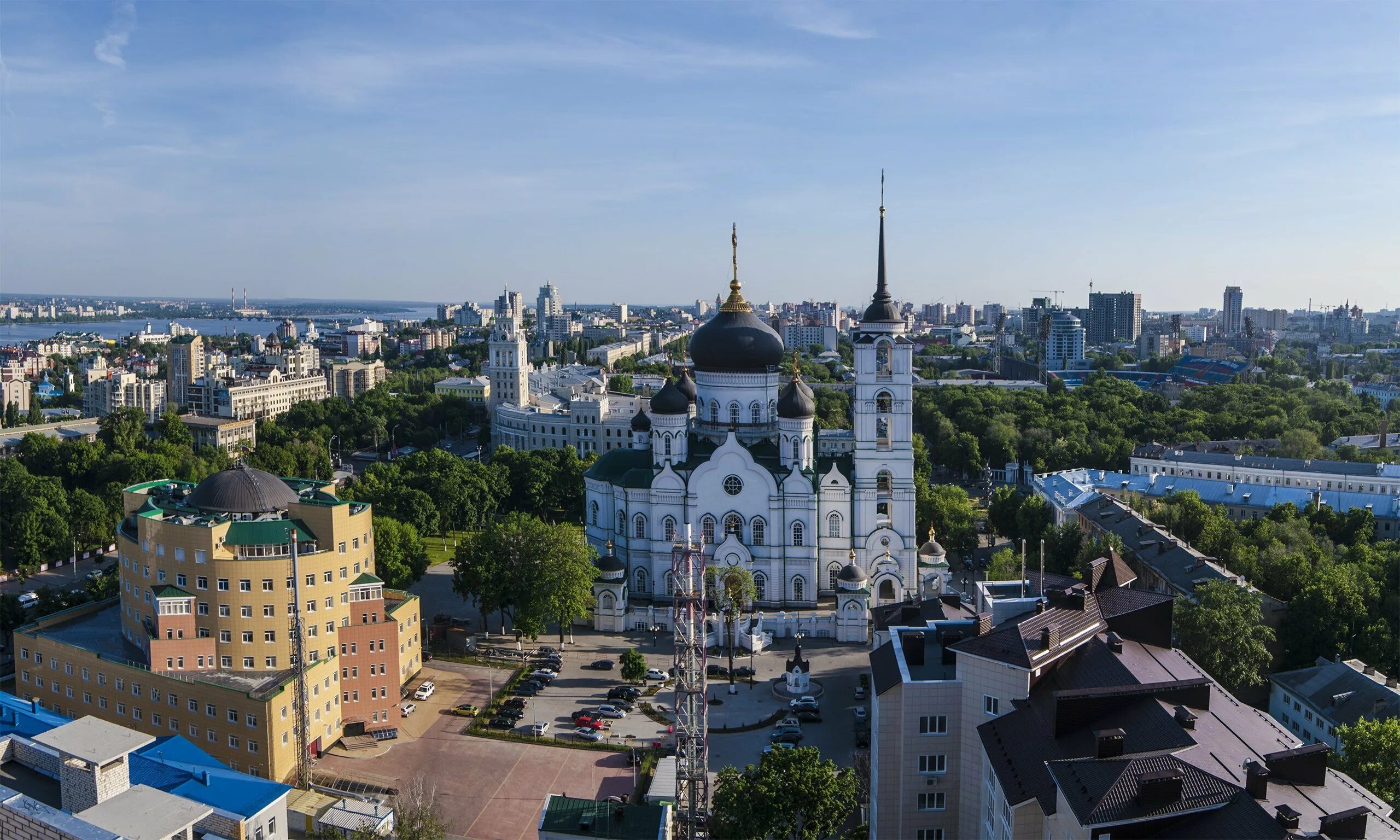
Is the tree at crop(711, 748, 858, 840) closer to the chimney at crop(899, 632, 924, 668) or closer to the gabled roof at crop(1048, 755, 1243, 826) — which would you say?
the chimney at crop(899, 632, 924, 668)

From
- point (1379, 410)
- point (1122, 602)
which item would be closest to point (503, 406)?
point (1122, 602)

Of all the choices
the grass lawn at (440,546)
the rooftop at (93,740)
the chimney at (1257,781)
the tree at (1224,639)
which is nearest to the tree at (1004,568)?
the tree at (1224,639)

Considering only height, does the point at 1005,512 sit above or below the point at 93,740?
below

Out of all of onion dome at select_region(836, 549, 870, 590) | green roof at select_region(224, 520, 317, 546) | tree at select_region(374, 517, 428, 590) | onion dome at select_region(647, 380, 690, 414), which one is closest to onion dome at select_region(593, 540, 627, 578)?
onion dome at select_region(647, 380, 690, 414)

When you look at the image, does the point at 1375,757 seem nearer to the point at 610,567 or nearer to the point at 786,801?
the point at 786,801

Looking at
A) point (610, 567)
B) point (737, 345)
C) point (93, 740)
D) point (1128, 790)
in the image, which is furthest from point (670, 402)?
point (1128, 790)

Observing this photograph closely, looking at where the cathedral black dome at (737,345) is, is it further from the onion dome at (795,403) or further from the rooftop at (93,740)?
the rooftop at (93,740)
